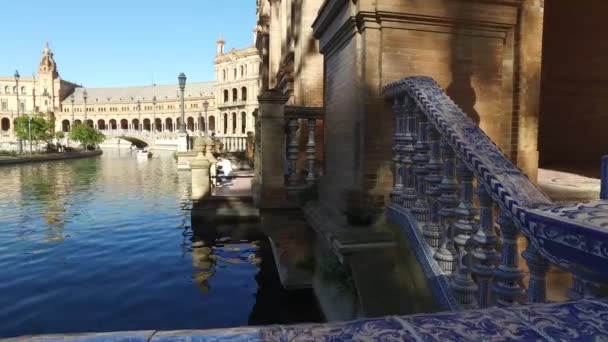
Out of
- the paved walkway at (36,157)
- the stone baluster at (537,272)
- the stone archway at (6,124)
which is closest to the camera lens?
the stone baluster at (537,272)

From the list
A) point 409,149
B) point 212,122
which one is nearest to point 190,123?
point 212,122

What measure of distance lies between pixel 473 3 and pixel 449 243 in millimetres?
2906

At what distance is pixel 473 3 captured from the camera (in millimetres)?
4500

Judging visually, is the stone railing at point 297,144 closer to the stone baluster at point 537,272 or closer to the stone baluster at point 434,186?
the stone baluster at point 434,186

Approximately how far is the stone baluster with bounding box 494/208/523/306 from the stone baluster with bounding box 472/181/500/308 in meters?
0.16

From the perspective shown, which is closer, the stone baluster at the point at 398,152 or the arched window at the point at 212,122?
the stone baluster at the point at 398,152

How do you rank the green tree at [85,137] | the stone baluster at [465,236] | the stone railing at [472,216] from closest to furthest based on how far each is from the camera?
the stone railing at [472,216]
the stone baluster at [465,236]
the green tree at [85,137]

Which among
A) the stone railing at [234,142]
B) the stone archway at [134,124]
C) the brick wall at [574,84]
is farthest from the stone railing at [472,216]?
the stone archway at [134,124]

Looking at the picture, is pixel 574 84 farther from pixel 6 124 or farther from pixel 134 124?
pixel 6 124

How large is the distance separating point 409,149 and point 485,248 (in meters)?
1.33

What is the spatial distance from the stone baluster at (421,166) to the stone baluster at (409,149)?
145mm

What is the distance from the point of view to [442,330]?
4.43 feet

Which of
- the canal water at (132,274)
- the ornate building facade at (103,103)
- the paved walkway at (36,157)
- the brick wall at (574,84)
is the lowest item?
the canal water at (132,274)

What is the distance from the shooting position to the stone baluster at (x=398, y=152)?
12.4ft
